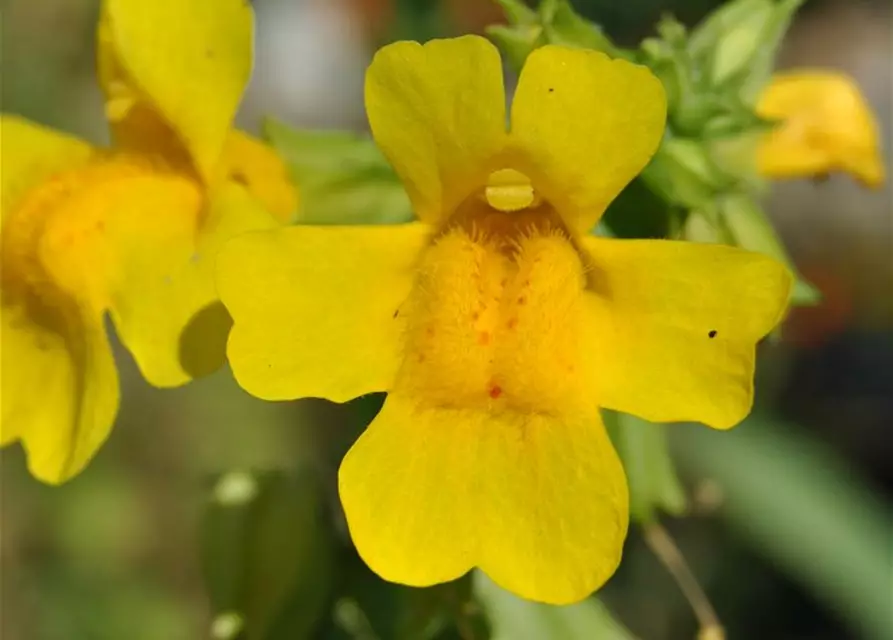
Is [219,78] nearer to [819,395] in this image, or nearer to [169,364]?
[169,364]

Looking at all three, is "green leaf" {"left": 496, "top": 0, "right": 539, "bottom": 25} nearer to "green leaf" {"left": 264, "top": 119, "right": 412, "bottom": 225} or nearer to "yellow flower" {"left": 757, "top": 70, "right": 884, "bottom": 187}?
"green leaf" {"left": 264, "top": 119, "right": 412, "bottom": 225}

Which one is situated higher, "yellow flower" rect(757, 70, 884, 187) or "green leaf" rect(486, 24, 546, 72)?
"green leaf" rect(486, 24, 546, 72)

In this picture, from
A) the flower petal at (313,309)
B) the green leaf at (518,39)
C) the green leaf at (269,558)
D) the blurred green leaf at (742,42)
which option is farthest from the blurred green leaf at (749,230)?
the green leaf at (269,558)

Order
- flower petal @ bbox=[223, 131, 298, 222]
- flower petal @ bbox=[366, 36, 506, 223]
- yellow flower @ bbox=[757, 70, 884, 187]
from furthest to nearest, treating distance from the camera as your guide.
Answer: yellow flower @ bbox=[757, 70, 884, 187]
flower petal @ bbox=[223, 131, 298, 222]
flower petal @ bbox=[366, 36, 506, 223]

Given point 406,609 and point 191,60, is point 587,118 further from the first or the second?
point 406,609

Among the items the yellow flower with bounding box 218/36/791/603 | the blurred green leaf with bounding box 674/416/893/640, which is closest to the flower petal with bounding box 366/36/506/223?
the yellow flower with bounding box 218/36/791/603

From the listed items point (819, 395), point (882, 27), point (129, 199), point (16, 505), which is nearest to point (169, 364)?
point (129, 199)

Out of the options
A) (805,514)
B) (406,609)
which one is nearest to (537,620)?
(406,609)
